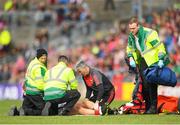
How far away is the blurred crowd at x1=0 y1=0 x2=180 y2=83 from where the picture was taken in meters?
30.9

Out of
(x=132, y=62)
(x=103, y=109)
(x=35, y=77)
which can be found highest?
(x=132, y=62)

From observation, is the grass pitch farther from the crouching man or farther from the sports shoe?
the crouching man

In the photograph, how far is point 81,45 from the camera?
113ft

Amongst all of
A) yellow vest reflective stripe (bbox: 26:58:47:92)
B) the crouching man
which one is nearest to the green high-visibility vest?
yellow vest reflective stripe (bbox: 26:58:47:92)

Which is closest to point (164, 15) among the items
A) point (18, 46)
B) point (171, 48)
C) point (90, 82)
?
point (171, 48)

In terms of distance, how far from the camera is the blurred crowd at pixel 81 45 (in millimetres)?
30891

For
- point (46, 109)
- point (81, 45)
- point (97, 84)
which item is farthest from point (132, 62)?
point (81, 45)

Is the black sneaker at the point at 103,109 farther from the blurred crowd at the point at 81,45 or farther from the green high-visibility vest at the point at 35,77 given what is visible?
the blurred crowd at the point at 81,45

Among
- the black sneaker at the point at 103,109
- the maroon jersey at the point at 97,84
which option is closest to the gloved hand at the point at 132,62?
the maroon jersey at the point at 97,84

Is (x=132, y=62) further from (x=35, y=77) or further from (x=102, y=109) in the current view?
(x=35, y=77)

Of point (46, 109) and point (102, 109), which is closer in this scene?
point (102, 109)

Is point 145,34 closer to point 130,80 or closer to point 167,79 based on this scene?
point 167,79

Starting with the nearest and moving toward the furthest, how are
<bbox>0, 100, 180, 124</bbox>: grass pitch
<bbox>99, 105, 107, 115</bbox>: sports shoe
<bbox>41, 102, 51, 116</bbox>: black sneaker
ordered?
<bbox>0, 100, 180, 124</bbox>: grass pitch < <bbox>99, 105, 107, 115</bbox>: sports shoe < <bbox>41, 102, 51, 116</bbox>: black sneaker

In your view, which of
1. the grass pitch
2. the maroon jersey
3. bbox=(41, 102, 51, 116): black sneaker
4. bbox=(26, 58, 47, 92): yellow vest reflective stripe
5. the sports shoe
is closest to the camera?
the grass pitch
